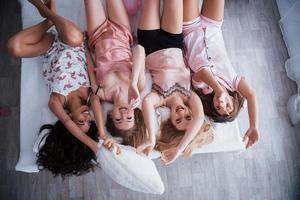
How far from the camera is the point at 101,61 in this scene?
3.86 feet

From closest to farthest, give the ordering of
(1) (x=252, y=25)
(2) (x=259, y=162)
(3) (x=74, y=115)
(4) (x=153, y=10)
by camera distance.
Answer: (3) (x=74, y=115), (4) (x=153, y=10), (2) (x=259, y=162), (1) (x=252, y=25)

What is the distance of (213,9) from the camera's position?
1271 mm

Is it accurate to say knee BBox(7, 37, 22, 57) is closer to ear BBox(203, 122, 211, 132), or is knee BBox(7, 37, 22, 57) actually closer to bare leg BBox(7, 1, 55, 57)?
bare leg BBox(7, 1, 55, 57)

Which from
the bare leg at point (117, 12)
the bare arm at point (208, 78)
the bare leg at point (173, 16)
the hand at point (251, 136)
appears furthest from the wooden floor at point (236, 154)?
the bare leg at point (117, 12)

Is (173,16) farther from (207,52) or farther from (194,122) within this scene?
(194,122)

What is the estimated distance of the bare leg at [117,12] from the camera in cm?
122

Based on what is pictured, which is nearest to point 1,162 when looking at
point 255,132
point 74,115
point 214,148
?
point 74,115

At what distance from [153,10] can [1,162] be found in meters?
0.90

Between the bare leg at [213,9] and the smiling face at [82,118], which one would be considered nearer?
the smiling face at [82,118]

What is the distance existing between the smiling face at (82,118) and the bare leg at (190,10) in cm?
51

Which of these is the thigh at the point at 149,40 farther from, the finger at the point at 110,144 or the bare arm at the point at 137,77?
the finger at the point at 110,144

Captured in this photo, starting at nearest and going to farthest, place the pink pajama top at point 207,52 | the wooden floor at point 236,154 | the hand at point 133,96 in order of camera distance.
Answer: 1. the hand at point 133,96
2. the pink pajama top at point 207,52
3. the wooden floor at point 236,154

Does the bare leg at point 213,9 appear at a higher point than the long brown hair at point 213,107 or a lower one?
higher

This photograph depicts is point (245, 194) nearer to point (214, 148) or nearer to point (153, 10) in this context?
point (214, 148)
